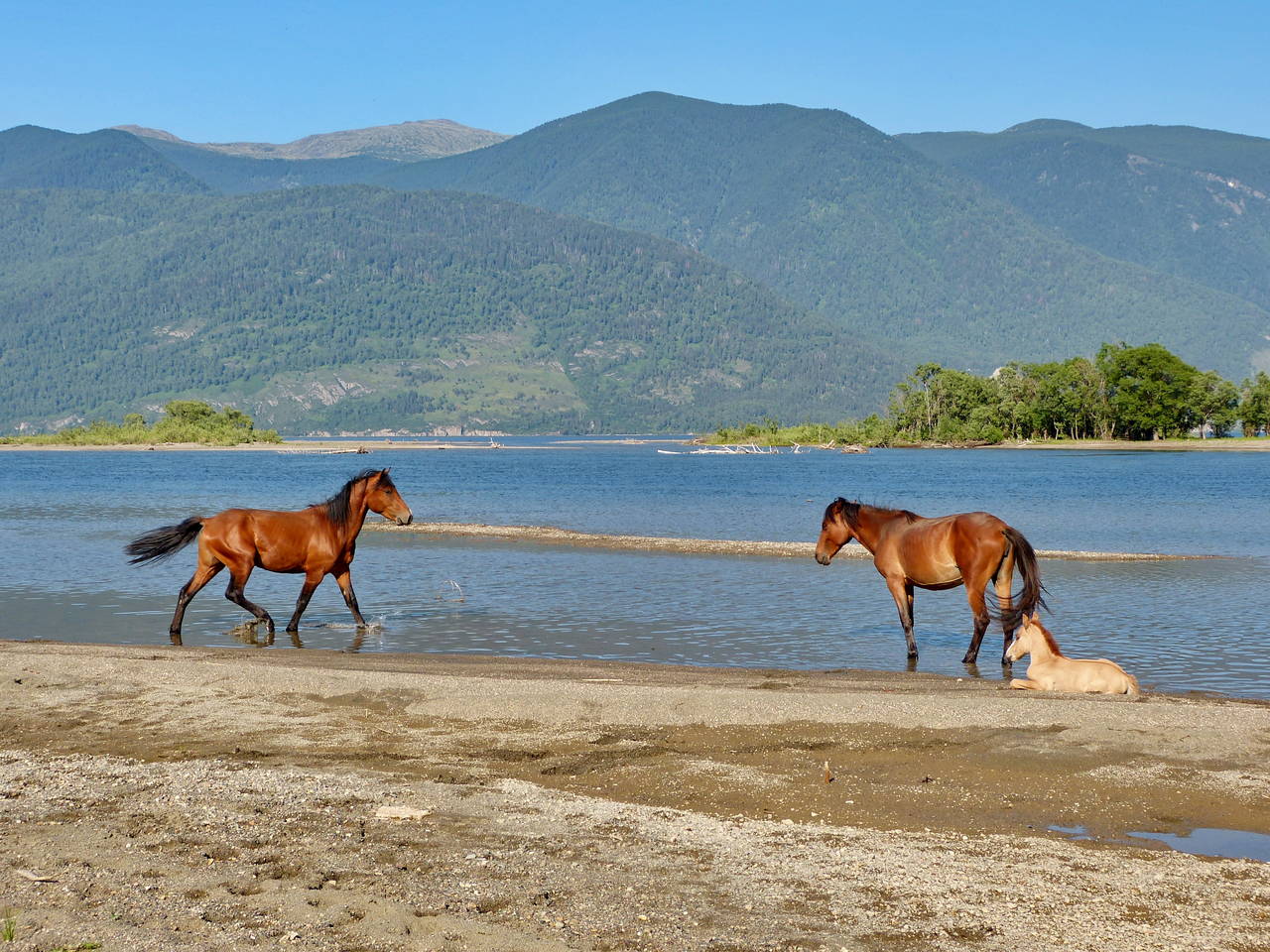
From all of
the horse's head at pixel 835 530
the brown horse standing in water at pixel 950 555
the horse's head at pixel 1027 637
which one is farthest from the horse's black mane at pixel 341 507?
the horse's head at pixel 1027 637

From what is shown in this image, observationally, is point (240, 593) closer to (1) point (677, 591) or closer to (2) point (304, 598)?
(2) point (304, 598)

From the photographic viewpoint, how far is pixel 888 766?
10.4 meters

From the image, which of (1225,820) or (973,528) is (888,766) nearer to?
(1225,820)

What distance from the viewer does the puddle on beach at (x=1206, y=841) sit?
8.23 metres

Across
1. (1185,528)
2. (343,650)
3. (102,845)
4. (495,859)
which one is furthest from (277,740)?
(1185,528)

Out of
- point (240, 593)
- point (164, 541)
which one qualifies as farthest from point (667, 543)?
point (164, 541)

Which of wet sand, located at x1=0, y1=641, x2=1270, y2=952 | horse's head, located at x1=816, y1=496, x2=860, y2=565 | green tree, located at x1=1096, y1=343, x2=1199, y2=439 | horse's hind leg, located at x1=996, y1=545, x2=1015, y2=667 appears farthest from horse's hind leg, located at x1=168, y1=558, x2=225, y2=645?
green tree, located at x1=1096, y1=343, x2=1199, y2=439

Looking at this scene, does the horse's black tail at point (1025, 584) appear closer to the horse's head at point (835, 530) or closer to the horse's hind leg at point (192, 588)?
the horse's head at point (835, 530)

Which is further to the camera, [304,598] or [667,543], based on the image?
[667,543]

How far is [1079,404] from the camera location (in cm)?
15675

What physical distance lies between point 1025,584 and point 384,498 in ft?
31.4

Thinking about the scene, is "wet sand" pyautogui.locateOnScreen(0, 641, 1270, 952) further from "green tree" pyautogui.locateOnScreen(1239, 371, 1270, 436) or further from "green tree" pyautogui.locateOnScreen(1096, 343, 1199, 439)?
"green tree" pyautogui.locateOnScreen(1239, 371, 1270, 436)

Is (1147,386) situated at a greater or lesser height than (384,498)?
greater

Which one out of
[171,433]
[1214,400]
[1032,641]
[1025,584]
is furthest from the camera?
[171,433]
